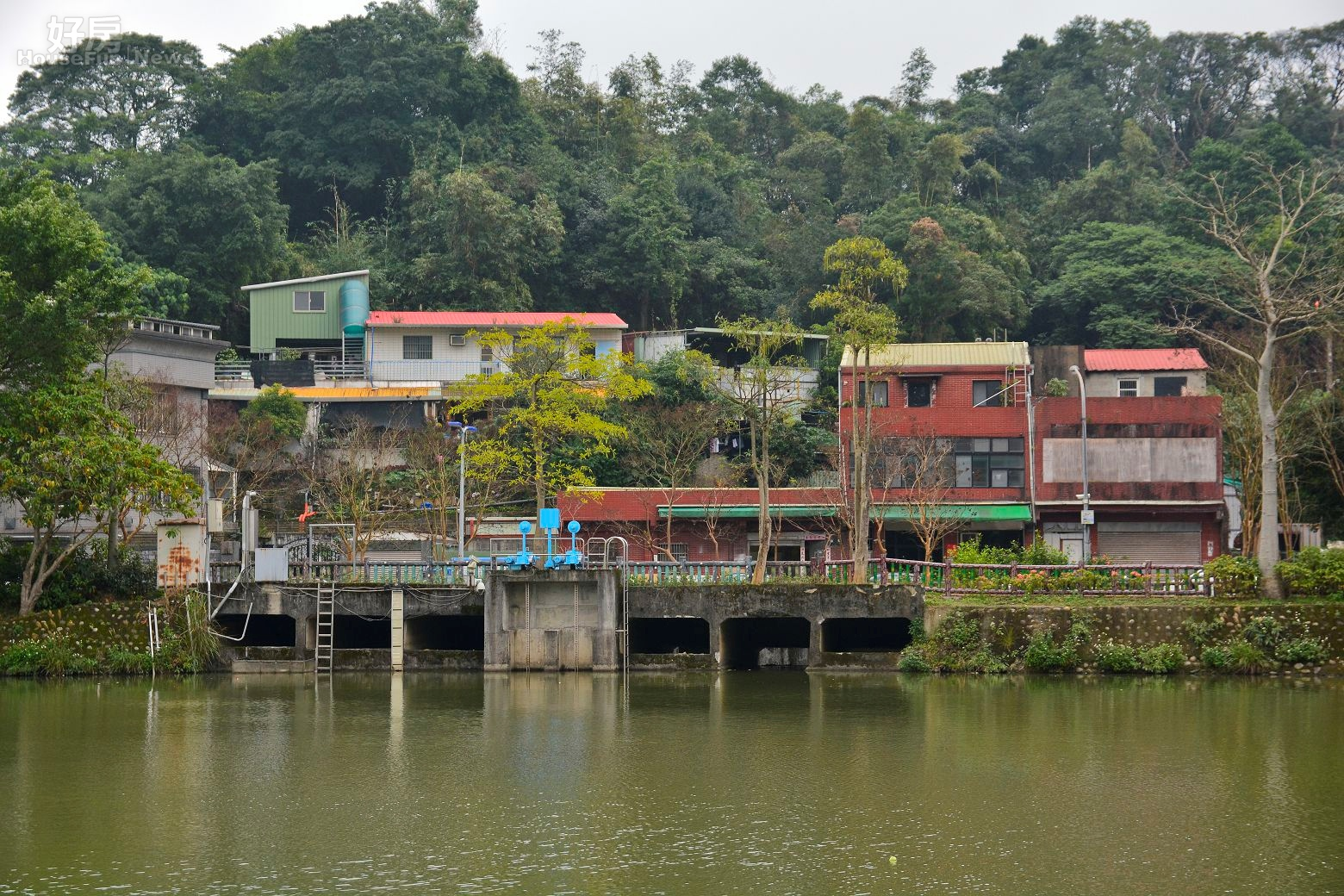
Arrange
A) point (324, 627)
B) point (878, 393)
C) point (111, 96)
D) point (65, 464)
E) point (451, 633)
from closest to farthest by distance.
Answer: point (65, 464) → point (324, 627) → point (451, 633) → point (878, 393) → point (111, 96)

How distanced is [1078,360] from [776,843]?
142 feet

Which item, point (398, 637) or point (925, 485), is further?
point (925, 485)

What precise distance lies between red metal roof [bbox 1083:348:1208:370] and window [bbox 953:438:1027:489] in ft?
24.5

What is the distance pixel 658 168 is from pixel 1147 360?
29402 mm

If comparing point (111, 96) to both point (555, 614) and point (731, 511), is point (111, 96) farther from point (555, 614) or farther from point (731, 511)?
point (555, 614)

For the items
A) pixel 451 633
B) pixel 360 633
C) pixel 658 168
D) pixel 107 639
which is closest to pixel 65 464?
pixel 107 639

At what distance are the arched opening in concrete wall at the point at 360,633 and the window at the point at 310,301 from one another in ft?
91.9

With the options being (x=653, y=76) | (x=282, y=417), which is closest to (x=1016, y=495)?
(x=282, y=417)

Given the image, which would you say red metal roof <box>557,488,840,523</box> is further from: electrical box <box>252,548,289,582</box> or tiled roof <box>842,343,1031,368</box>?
electrical box <box>252,548,289,582</box>

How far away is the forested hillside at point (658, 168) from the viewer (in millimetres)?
72125

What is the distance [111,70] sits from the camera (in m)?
87.6

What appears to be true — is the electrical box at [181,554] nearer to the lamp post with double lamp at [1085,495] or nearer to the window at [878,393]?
the window at [878,393]

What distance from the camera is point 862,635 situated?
4422cm

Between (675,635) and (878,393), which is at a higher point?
(878,393)
